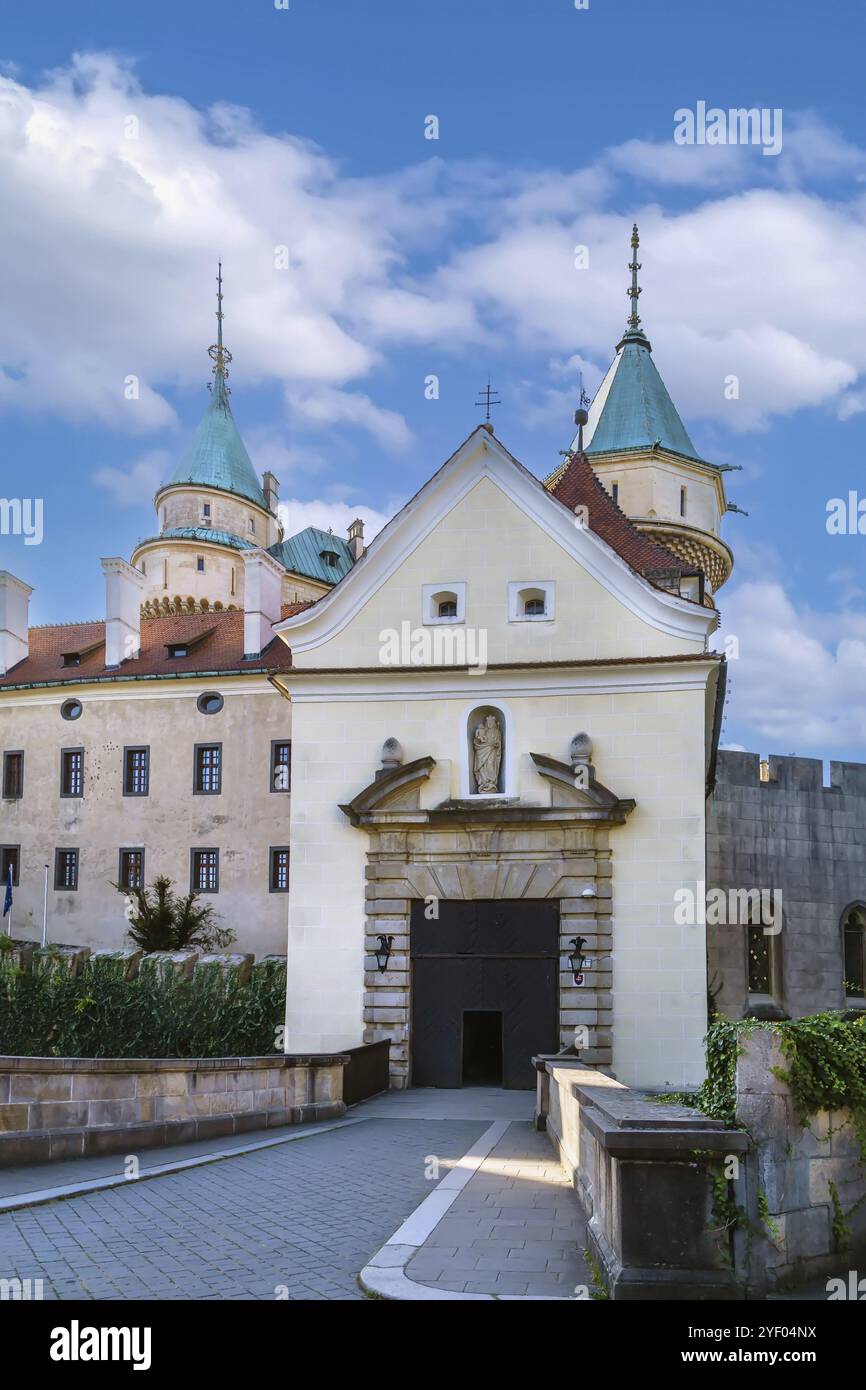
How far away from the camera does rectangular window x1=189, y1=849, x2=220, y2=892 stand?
36.3 m

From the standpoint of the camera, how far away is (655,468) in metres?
42.1

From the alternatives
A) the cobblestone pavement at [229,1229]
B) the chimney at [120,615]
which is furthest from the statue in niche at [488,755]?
the chimney at [120,615]

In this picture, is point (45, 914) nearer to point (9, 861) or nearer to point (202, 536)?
point (9, 861)

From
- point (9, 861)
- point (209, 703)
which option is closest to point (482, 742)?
point (209, 703)

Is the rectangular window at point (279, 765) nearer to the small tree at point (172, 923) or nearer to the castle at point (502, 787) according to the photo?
the small tree at point (172, 923)

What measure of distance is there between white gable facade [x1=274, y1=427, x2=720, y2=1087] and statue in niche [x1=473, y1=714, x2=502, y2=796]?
67 millimetres

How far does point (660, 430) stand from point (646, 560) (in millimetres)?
16307

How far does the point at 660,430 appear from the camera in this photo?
43.1 meters

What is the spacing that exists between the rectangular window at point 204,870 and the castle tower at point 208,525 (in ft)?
79.8

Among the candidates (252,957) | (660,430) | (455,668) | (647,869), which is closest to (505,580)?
(455,668)

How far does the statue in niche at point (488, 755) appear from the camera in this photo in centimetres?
2447

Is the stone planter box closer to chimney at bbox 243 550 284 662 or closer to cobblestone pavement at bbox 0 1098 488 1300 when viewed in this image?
cobblestone pavement at bbox 0 1098 488 1300

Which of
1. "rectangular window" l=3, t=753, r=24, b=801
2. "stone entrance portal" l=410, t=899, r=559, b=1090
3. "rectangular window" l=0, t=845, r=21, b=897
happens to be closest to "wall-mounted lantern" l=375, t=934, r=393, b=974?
"stone entrance portal" l=410, t=899, r=559, b=1090
